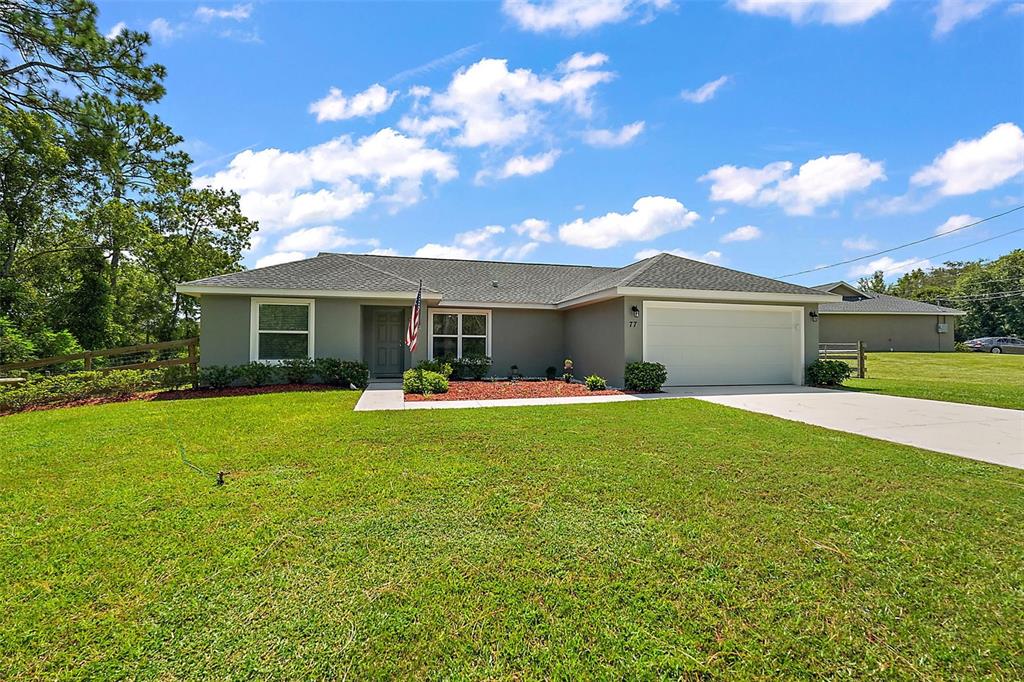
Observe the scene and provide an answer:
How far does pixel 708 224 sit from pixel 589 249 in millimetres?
6223

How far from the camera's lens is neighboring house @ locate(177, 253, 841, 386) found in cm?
1142

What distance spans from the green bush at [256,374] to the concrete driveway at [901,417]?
9.75 metres

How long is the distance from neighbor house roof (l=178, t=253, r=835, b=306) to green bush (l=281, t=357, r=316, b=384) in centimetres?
177

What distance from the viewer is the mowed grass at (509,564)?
2.10 metres

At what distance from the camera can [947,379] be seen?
50.1 ft

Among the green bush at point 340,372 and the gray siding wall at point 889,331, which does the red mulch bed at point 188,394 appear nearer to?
the green bush at point 340,372

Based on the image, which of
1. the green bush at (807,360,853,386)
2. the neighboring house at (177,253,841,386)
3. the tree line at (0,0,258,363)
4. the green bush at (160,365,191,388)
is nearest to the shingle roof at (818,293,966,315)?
the green bush at (807,360,853,386)

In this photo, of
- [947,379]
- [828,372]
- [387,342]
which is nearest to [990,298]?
[947,379]

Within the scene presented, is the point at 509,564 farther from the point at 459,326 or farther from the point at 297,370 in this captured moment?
the point at 459,326

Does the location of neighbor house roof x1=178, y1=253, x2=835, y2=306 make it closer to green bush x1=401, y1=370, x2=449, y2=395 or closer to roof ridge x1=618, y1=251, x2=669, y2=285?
roof ridge x1=618, y1=251, x2=669, y2=285

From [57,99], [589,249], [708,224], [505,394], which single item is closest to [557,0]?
[505,394]

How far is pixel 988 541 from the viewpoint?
316cm

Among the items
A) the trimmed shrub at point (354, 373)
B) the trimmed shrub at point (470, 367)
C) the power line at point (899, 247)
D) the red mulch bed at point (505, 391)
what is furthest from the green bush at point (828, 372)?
the power line at point (899, 247)

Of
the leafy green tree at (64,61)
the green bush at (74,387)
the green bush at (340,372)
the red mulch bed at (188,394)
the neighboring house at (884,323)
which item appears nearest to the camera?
the green bush at (74,387)
